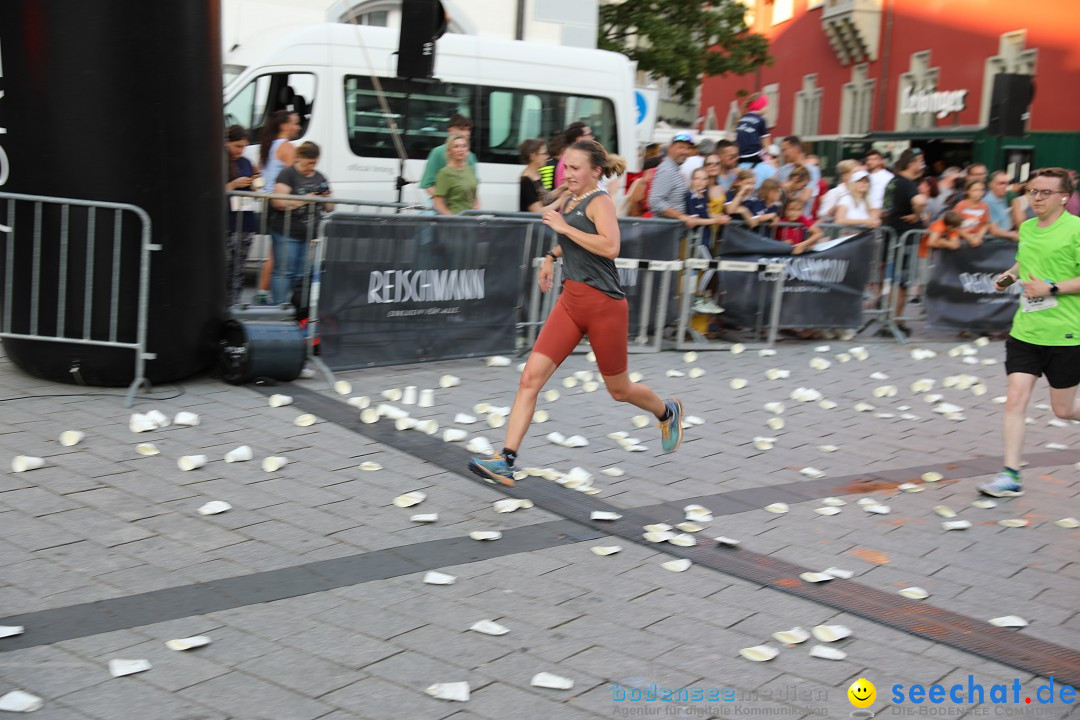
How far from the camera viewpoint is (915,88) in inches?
1276

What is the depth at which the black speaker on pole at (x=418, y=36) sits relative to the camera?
33.1ft

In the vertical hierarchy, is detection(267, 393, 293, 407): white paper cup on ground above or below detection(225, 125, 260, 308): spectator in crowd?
below

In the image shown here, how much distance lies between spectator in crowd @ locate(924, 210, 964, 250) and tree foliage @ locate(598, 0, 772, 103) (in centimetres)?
2022

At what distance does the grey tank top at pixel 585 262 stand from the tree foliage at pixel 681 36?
26.3m

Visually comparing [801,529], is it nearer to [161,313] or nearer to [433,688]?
[433,688]

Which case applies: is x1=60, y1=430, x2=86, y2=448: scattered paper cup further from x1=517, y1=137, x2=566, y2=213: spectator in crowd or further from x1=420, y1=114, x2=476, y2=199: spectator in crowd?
x1=517, y1=137, x2=566, y2=213: spectator in crowd

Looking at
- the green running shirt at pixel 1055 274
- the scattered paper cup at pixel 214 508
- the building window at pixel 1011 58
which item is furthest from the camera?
the building window at pixel 1011 58

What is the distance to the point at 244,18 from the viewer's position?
53.4ft

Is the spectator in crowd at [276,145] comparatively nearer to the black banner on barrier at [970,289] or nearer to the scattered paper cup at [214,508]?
the scattered paper cup at [214,508]

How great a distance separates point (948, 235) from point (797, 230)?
1.74 metres

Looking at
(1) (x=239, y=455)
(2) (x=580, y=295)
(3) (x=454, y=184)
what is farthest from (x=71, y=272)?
(3) (x=454, y=184)

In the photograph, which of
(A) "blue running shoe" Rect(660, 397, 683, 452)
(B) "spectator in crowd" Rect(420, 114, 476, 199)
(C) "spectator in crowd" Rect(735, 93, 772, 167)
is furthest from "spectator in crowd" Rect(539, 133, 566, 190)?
(C) "spectator in crowd" Rect(735, 93, 772, 167)

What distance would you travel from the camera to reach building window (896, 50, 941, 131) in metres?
31.5

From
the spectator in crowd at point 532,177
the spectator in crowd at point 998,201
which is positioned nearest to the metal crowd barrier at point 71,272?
the spectator in crowd at point 532,177
